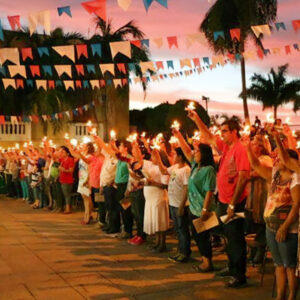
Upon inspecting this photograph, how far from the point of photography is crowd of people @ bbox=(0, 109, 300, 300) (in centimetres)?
504

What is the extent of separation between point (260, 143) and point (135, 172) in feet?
8.88

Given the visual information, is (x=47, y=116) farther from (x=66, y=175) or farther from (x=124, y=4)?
(x=124, y=4)

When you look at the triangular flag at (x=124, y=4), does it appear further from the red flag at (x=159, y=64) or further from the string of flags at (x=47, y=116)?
the string of flags at (x=47, y=116)

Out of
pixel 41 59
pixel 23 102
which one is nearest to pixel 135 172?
pixel 41 59

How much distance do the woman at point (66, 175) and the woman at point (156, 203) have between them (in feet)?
16.2

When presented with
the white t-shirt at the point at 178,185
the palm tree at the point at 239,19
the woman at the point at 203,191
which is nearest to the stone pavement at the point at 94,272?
the woman at the point at 203,191

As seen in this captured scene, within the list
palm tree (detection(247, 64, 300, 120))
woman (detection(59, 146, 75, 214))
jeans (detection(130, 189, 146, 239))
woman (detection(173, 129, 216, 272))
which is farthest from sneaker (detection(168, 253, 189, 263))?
palm tree (detection(247, 64, 300, 120))

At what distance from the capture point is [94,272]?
6727 millimetres

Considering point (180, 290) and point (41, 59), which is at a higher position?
point (41, 59)

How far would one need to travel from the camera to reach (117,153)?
31.4ft

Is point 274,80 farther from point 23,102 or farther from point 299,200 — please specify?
point 299,200

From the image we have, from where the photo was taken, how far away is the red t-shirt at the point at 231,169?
590cm

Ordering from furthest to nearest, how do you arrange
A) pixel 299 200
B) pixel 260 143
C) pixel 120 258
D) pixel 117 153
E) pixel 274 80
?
pixel 274 80 → pixel 117 153 → pixel 120 258 → pixel 260 143 → pixel 299 200

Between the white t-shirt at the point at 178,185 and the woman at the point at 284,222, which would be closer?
the woman at the point at 284,222
